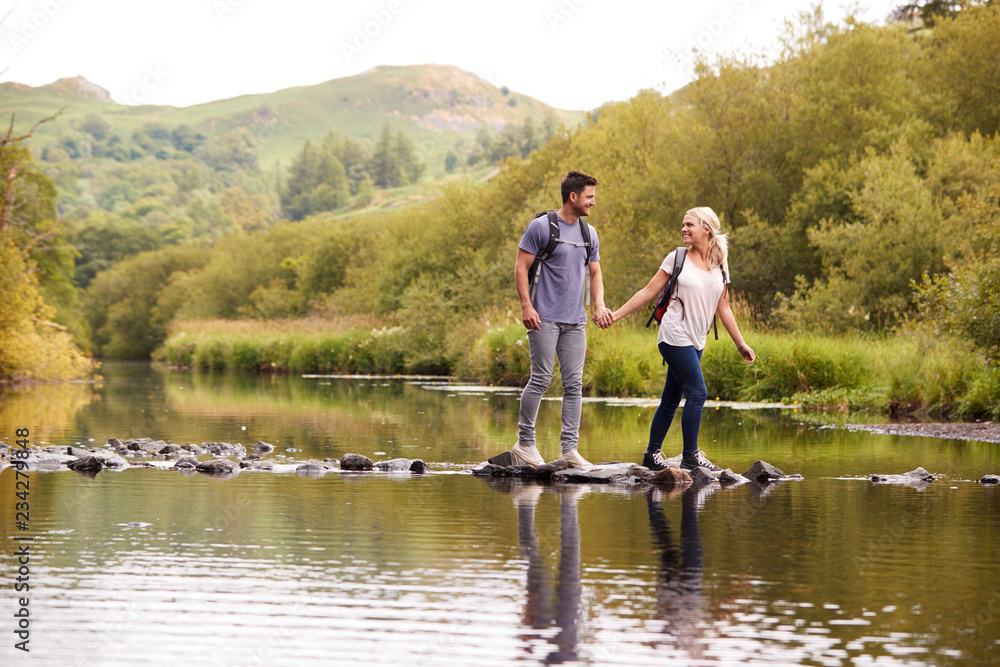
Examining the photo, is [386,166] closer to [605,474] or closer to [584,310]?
[584,310]

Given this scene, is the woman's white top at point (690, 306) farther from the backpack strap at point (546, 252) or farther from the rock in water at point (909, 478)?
the rock in water at point (909, 478)

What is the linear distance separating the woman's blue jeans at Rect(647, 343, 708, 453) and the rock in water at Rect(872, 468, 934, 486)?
5.11 feet

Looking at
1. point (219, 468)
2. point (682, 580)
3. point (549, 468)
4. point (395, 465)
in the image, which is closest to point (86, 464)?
point (219, 468)

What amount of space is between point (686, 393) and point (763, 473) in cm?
93

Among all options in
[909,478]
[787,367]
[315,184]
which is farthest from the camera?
[315,184]

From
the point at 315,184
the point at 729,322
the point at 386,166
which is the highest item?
the point at 386,166

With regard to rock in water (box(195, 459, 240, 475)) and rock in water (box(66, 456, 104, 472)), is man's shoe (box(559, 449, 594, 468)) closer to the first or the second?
rock in water (box(195, 459, 240, 475))

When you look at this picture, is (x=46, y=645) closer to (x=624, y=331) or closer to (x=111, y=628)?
(x=111, y=628)

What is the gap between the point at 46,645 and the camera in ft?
12.7

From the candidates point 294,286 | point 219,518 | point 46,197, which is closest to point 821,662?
point 219,518

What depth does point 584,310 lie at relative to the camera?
354 inches

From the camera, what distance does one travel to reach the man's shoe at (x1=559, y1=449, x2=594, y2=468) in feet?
29.7

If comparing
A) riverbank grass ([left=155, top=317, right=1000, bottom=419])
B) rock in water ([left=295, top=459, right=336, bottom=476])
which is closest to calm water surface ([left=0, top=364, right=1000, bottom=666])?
rock in water ([left=295, top=459, right=336, bottom=476])

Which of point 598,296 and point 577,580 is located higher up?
point 598,296
